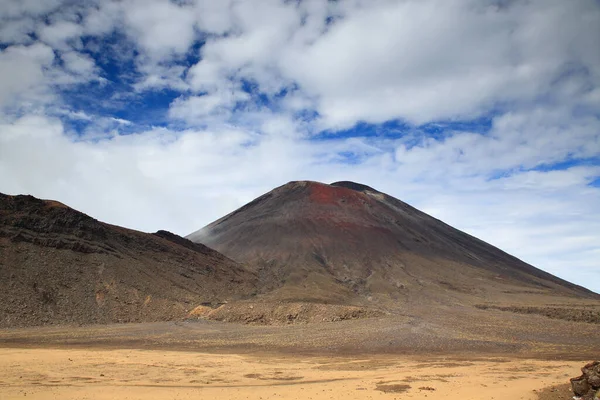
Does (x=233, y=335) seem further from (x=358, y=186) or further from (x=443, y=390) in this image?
(x=358, y=186)

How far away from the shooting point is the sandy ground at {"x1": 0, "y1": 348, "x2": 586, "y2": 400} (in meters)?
13.9

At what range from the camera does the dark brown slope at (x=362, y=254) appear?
61344 mm

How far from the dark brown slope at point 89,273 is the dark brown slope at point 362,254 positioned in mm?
9382

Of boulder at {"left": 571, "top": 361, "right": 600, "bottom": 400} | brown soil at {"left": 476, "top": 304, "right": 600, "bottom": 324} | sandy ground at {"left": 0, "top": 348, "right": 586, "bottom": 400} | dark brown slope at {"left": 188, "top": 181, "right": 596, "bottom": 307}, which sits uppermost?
dark brown slope at {"left": 188, "top": 181, "right": 596, "bottom": 307}

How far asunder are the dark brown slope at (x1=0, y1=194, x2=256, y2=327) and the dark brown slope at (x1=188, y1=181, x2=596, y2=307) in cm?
938

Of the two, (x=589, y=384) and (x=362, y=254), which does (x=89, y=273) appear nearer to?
(x=589, y=384)

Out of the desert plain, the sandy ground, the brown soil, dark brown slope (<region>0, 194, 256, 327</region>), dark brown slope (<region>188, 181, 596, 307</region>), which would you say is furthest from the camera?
dark brown slope (<region>188, 181, 596, 307</region>)

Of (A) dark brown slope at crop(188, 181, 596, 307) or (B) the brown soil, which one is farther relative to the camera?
(A) dark brown slope at crop(188, 181, 596, 307)

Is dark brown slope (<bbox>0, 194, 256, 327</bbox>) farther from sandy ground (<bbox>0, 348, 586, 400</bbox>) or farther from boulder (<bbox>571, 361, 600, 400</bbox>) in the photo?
boulder (<bbox>571, 361, 600, 400</bbox>)

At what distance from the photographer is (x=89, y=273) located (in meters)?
45.3

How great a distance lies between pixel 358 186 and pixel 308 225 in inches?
1516

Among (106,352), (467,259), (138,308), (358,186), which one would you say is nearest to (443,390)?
(106,352)

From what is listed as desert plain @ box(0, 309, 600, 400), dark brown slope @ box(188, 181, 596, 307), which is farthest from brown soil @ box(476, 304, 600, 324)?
dark brown slope @ box(188, 181, 596, 307)

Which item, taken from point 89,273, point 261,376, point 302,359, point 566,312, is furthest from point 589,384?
point 89,273
